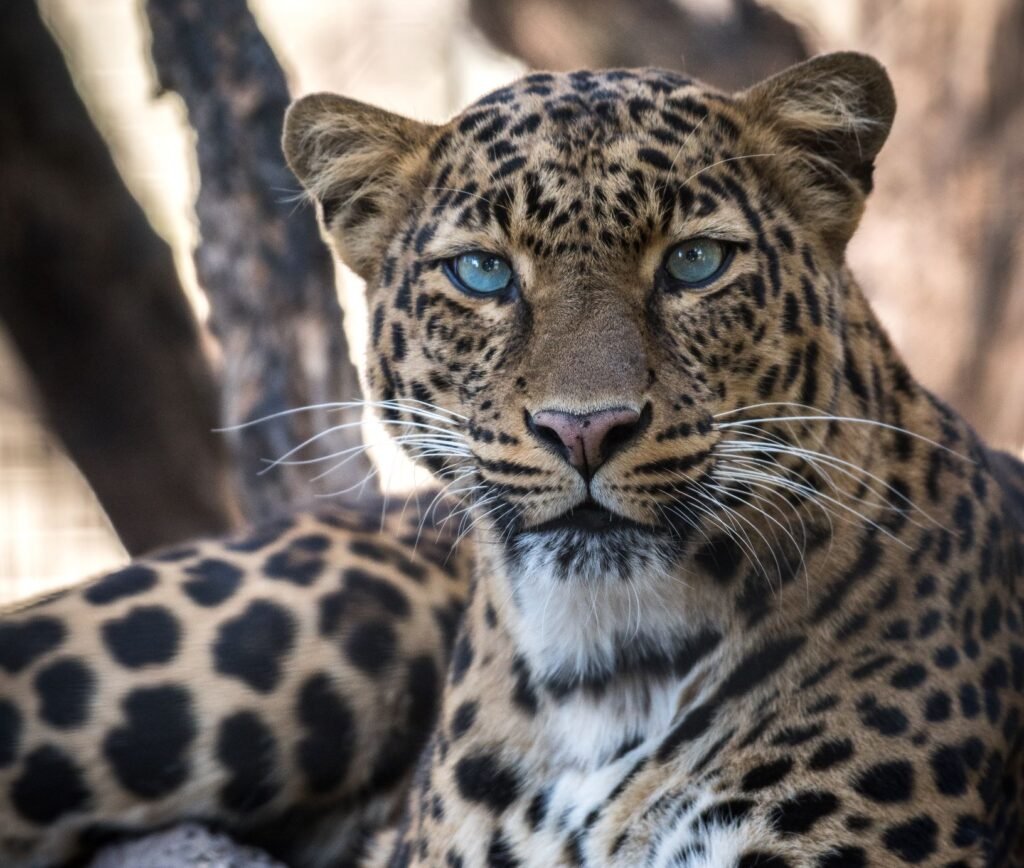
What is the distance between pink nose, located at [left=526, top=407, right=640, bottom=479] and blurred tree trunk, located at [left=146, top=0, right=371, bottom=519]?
3.25 m

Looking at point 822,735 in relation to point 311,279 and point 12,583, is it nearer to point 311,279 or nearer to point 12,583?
point 311,279

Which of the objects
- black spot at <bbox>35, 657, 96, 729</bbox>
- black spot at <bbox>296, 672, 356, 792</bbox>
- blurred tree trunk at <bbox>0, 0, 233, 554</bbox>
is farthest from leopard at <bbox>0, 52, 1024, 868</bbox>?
blurred tree trunk at <bbox>0, 0, 233, 554</bbox>

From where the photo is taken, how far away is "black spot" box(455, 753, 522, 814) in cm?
397

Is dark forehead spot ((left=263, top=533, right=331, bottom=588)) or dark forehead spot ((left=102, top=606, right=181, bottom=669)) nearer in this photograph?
dark forehead spot ((left=102, top=606, right=181, bottom=669))

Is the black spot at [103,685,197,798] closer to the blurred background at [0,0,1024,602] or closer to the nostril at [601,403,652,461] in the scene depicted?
the blurred background at [0,0,1024,602]

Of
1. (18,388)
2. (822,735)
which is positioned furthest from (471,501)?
(18,388)

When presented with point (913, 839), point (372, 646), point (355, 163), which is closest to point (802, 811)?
point (913, 839)

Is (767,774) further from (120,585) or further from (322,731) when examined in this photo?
(120,585)

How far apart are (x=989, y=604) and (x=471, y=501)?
4.17 ft

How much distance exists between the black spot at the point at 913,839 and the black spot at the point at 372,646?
7.38ft

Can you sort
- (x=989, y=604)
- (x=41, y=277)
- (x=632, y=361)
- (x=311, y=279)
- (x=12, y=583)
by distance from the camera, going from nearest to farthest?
(x=632, y=361) → (x=989, y=604) → (x=311, y=279) → (x=41, y=277) → (x=12, y=583)

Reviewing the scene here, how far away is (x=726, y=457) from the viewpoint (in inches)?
137

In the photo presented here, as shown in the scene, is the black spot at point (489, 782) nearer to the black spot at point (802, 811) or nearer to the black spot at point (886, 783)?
the black spot at point (802, 811)

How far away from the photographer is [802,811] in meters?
3.40
